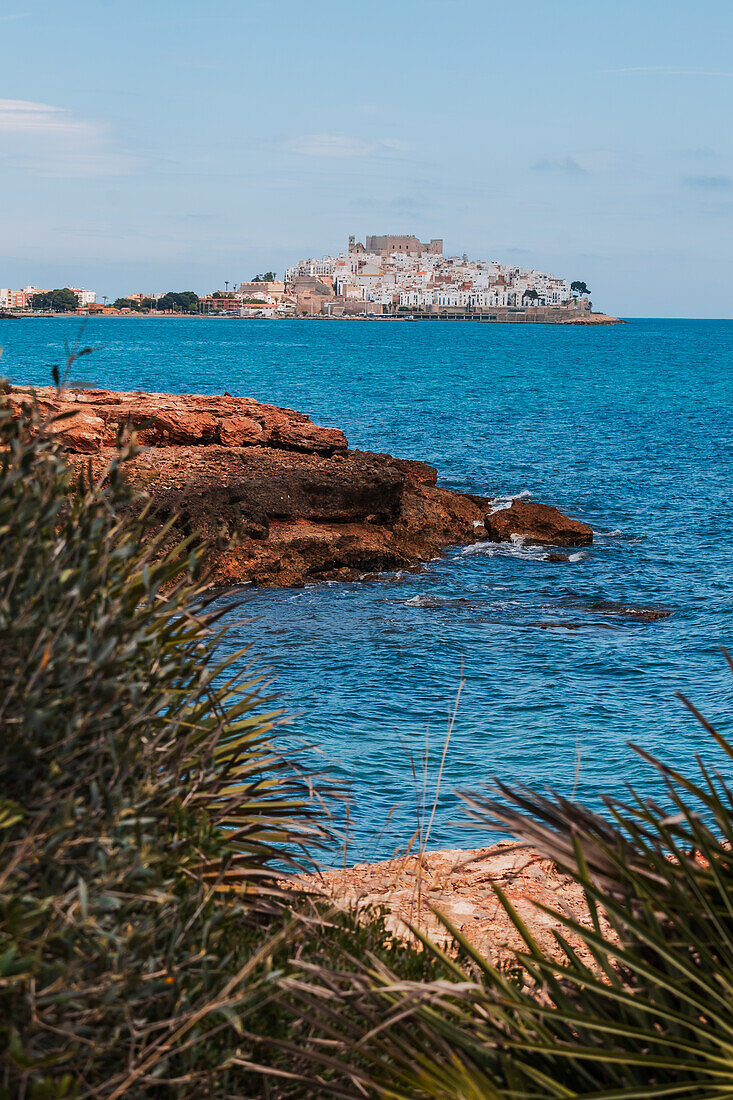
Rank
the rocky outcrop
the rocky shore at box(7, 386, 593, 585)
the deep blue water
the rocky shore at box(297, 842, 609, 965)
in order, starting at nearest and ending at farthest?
the rocky shore at box(297, 842, 609, 965), the deep blue water, the rocky shore at box(7, 386, 593, 585), the rocky outcrop

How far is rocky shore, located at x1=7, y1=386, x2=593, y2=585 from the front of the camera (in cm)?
1928

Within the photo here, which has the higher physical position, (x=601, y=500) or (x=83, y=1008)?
(x=83, y=1008)

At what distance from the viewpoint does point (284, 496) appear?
20578 mm

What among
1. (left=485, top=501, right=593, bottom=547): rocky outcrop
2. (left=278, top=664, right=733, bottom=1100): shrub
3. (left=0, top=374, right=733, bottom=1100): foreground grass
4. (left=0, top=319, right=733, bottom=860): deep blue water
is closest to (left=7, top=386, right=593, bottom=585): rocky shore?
(left=485, top=501, right=593, bottom=547): rocky outcrop

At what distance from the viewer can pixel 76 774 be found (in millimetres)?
2713

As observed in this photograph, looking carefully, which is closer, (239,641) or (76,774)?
(76,774)

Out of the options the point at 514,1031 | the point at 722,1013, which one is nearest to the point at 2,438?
the point at 514,1031

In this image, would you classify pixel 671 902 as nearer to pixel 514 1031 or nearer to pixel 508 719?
pixel 514 1031

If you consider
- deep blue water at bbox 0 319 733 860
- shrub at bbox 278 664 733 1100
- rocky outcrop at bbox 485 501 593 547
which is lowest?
deep blue water at bbox 0 319 733 860

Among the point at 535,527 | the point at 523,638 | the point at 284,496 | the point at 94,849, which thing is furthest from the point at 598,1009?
the point at 535,527

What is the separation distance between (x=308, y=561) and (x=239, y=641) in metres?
4.24

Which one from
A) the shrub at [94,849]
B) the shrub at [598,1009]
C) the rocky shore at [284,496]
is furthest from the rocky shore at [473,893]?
the rocky shore at [284,496]

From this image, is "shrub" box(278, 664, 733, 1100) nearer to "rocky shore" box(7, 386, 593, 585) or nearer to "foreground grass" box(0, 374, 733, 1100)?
"foreground grass" box(0, 374, 733, 1100)

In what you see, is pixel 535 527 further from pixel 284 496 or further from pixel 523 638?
pixel 523 638
